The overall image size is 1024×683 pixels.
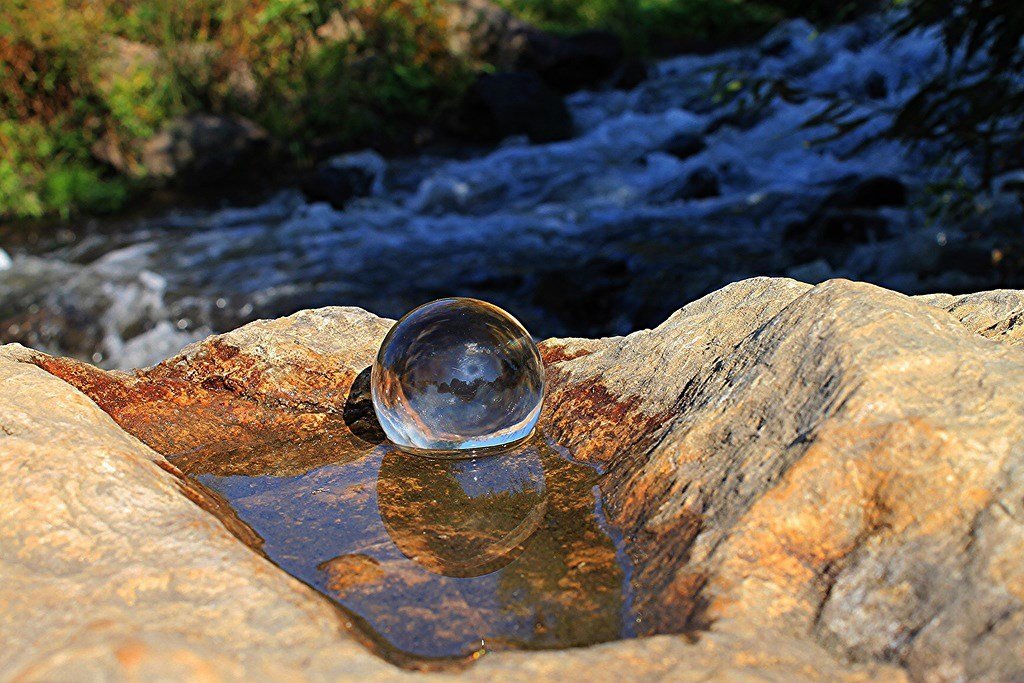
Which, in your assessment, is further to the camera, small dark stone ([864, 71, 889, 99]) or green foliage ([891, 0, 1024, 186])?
small dark stone ([864, 71, 889, 99])

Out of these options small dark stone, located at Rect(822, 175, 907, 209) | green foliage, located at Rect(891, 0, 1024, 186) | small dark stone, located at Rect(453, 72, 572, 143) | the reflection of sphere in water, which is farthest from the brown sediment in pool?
small dark stone, located at Rect(453, 72, 572, 143)

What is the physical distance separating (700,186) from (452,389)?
7.44 metres

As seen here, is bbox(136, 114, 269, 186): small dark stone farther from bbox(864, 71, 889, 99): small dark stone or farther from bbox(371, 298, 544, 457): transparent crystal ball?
bbox(371, 298, 544, 457): transparent crystal ball

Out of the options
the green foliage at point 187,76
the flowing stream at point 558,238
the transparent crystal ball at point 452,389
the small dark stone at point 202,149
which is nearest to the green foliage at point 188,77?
the green foliage at point 187,76

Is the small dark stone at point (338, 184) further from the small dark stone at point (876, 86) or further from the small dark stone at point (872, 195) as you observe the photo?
the small dark stone at point (876, 86)

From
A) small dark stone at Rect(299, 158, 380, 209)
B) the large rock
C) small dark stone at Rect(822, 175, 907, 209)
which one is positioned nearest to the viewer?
the large rock

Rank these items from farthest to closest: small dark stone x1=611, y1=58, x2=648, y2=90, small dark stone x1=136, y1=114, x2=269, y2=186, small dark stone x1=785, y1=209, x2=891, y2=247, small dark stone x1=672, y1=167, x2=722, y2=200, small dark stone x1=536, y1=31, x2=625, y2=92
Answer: small dark stone x1=536, y1=31, x2=625, y2=92 < small dark stone x1=611, y1=58, x2=648, y2=90 < small dark stone x1=136, y1=114, x2=269, y2=186 < small dark stone x1=672, y1=167, x2=722, y2=200 < small dark stone x1=785, y1=209, x2=891, y2=247

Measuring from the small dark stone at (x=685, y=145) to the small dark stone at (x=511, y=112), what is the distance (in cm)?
156

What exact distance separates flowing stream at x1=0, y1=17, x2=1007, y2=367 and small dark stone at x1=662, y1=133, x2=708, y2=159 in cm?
3

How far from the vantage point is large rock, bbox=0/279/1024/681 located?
1.32 meters

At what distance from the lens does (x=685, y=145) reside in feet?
34.6

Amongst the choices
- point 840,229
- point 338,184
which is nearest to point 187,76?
point 338,184

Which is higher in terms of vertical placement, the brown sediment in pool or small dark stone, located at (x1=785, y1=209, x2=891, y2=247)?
the brown sediment in pool

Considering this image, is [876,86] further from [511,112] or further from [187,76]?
[187,76]
